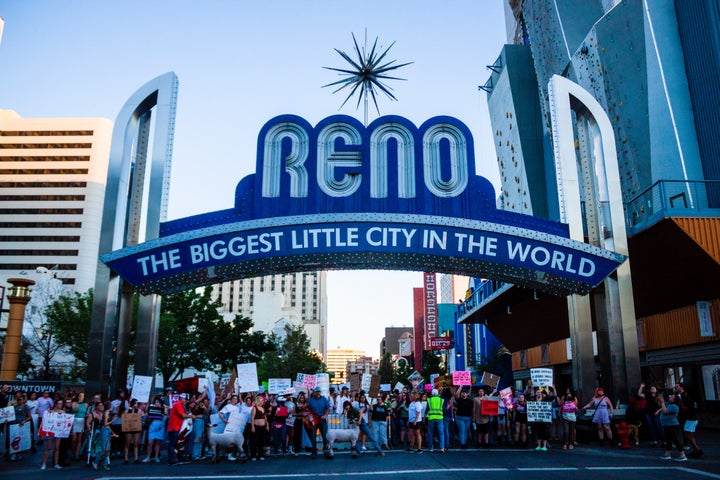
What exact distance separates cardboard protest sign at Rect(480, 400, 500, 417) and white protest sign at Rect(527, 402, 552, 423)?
4.78 feet

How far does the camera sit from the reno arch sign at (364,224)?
18688 millimetres

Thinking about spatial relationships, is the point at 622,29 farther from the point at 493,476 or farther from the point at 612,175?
the point at 493,476

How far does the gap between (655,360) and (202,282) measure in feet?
64.4

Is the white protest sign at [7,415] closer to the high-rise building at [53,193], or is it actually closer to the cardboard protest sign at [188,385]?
the cardboard protest sign at [188,385]

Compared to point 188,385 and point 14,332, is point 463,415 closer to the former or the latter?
point 188,385

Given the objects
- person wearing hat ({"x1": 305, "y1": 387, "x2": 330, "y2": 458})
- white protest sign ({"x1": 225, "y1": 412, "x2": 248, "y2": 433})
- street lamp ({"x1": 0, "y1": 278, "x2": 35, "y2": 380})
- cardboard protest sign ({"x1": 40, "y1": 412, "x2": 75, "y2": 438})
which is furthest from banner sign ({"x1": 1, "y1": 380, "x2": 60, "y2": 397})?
person wearing hat ({"x1": 305, "y1": 387, "x2": 330, "y2": 458})

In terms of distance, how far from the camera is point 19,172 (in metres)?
114

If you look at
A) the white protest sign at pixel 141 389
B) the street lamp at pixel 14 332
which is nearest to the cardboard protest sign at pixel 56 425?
the white protest sign at pixel 141 389

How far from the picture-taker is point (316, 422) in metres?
16.5

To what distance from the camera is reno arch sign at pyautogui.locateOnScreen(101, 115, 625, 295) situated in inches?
736

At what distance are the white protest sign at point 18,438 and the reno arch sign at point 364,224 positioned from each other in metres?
4.93

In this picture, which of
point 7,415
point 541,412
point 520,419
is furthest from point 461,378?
point 7,415

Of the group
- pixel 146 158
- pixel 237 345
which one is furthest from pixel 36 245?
pixel 146 158

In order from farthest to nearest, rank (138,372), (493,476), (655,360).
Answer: (655,360) → (138,372) → (493,476)
